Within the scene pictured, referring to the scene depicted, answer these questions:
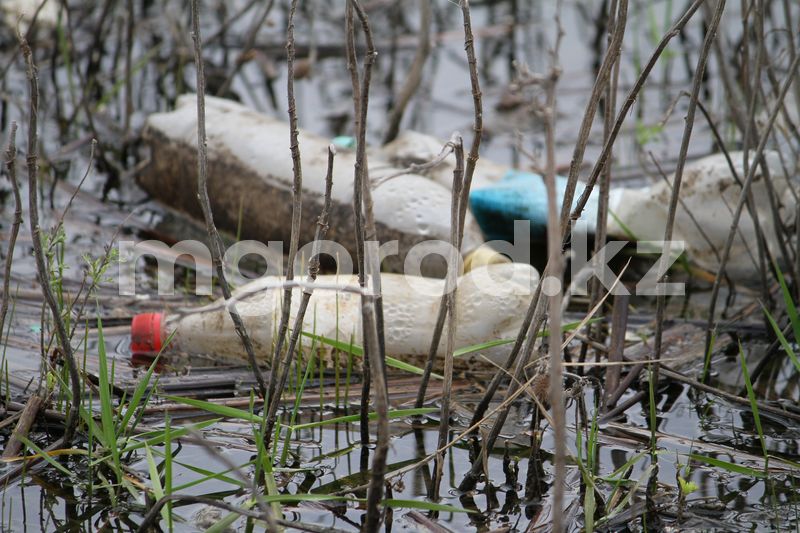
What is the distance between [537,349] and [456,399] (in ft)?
0.68

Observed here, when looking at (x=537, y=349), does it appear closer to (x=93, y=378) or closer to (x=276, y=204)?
(x=93, y=378)

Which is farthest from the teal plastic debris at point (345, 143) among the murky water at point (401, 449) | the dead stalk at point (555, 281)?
the dead stalk at point (555, 281)

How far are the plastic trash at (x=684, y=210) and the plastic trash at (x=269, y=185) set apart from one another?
106mm

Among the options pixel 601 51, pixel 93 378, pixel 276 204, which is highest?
pixel 601 51

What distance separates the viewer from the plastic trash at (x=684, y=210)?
8.85 feet

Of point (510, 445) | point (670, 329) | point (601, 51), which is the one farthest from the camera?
point (601, 51)

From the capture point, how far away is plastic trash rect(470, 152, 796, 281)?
8.85 ft

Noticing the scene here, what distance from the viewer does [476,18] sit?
548 cm

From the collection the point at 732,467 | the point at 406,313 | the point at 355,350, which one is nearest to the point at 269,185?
the point at 406,313

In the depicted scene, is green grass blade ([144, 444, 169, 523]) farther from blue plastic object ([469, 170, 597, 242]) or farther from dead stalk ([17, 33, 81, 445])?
blue plastic object ([469, 170, 597, 242])

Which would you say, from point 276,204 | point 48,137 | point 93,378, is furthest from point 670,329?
point 48,137

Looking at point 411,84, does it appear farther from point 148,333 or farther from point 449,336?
point 449,336

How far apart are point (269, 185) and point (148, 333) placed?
0.84 m

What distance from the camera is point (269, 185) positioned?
292 centimetres
